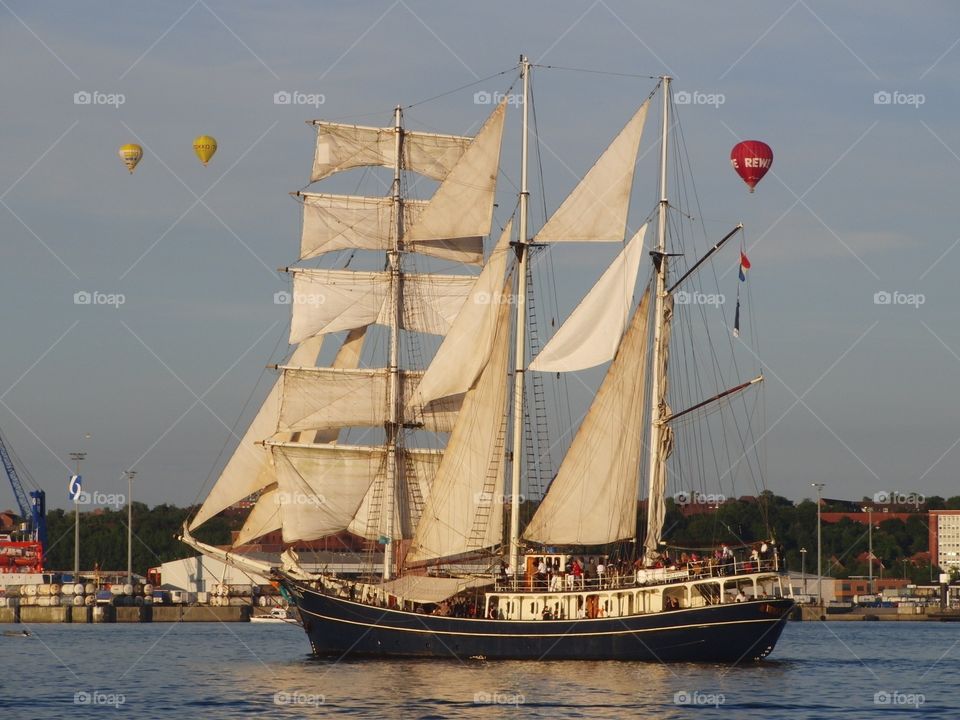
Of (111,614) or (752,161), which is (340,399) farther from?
(111,614)

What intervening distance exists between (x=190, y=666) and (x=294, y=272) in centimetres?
2168

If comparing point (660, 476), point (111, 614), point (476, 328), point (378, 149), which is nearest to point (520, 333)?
point (476, 328)

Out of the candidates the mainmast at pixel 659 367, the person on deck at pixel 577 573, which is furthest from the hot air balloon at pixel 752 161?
the person on deck at pixel 577 573

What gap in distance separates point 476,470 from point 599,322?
8800mm

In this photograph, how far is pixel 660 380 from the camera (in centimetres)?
7375

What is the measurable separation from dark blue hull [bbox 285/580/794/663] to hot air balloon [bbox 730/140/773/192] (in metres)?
20.7

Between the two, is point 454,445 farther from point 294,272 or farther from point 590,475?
point 294,272

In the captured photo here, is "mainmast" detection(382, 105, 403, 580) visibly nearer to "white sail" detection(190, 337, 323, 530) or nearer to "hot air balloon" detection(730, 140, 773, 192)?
"white sail" detection(190, 337, 323, 530)

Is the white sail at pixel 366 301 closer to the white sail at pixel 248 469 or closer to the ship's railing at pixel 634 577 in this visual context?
the white sail at pixel 248 469

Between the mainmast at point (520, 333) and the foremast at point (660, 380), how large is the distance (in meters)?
5.82

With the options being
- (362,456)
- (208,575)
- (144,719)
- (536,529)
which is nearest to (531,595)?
(536,529)

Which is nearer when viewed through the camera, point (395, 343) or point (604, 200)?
point (604, 200)

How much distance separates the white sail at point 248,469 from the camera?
82375mm

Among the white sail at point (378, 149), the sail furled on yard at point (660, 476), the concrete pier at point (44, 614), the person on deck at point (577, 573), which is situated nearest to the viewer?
the person on deck at point (577, 573)
